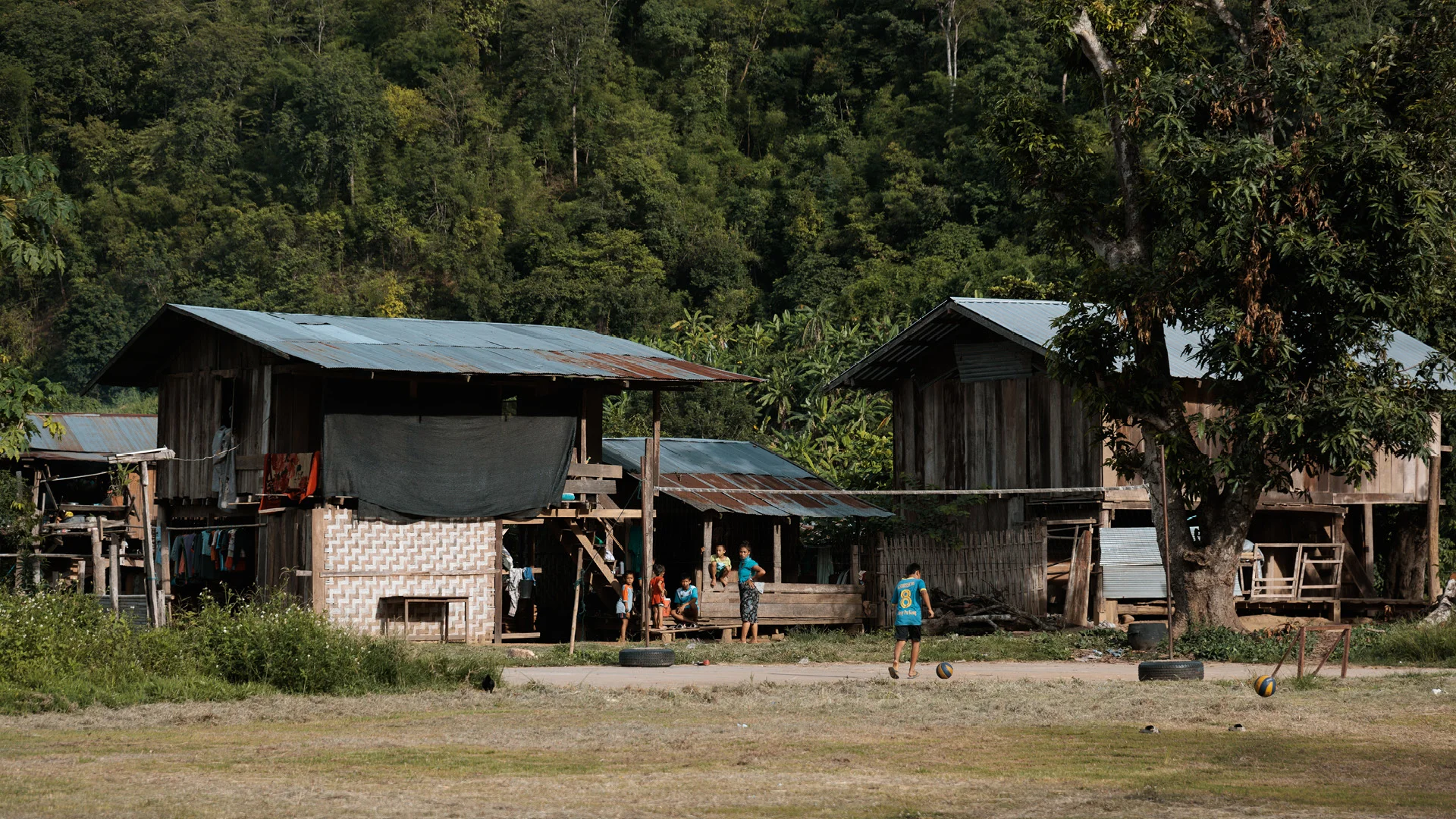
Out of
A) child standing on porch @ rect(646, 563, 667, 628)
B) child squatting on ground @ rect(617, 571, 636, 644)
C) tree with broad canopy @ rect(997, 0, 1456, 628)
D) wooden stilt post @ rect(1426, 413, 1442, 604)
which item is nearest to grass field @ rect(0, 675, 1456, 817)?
tree with broad canopy @ rect(997, 0, 1456, 628)

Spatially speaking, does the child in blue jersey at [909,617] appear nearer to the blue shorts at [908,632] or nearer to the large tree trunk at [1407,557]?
the blue shorts at [908,632]

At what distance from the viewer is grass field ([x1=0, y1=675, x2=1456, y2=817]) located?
9391 mm

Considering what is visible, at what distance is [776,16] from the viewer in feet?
275

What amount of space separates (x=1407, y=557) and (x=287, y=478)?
2077cm

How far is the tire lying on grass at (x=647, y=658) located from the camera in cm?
1972

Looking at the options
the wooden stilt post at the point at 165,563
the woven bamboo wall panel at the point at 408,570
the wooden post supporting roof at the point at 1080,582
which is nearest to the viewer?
the wooden stilt post at the point at 165,563

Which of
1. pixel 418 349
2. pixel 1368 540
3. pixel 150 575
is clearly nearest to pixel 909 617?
pixel 150 575

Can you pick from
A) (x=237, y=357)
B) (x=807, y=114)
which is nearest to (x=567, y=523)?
(x=237, y=357)

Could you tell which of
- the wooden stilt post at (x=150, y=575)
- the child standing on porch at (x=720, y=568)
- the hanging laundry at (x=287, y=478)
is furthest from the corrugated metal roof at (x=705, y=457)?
the wooden stilt post at (x=150, y=575)

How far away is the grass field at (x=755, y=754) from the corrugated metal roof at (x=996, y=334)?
1114 cm

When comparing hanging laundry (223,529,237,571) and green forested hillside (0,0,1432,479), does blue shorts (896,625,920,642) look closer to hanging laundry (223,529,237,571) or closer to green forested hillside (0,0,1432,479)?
hanging laundry (223,529,237,571)

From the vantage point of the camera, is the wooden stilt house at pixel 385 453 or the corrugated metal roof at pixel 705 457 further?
the corrugated metal roof at pixel 705 457

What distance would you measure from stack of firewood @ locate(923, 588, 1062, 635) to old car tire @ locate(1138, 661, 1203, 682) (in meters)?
8.92

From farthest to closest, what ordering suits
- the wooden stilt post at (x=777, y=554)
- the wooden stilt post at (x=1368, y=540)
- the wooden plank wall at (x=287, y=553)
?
the wooden stilt post at (x=1368, y=540) → the wooden stilt post at (x=777, y=554) → the wooden plank wall at (x=287, y=553)
